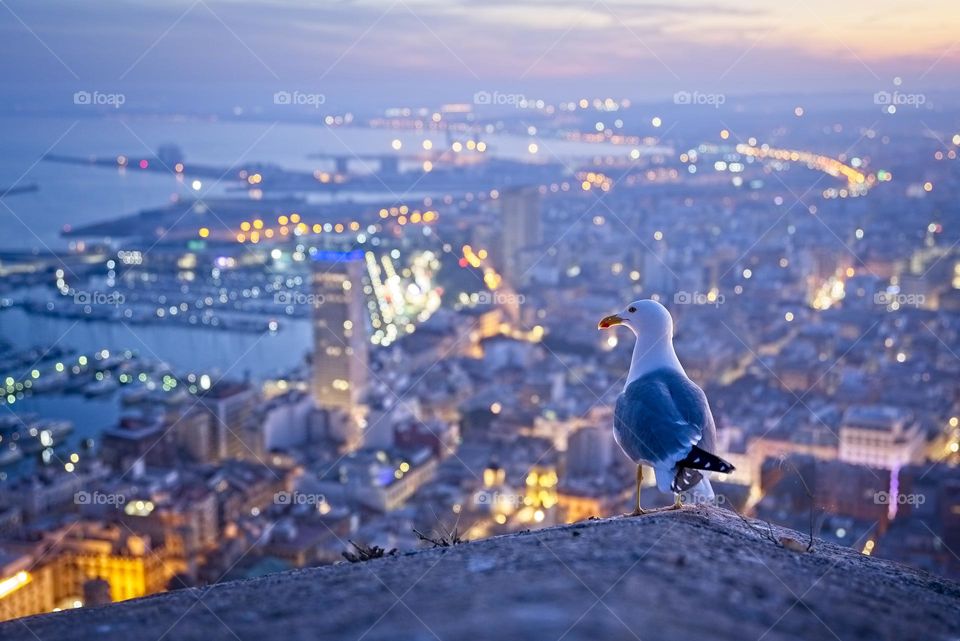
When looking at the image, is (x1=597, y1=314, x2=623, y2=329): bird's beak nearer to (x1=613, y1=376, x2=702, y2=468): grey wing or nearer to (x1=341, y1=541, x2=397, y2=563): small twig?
(x1=613, y1=376, x2=702, y2=468): grey wing

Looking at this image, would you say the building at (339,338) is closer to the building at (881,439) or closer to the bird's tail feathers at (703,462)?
the building at (881,439)

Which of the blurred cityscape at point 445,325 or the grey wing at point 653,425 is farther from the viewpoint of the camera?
the blurred cityscape at point 445,325

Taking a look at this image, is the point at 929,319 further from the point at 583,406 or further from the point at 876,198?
the point at 876,198

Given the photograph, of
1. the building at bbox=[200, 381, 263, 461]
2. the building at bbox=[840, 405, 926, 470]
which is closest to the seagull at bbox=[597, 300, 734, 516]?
the building at bbox=[840, 405, 926, 470]

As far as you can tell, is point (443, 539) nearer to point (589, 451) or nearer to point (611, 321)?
point (611, 321)

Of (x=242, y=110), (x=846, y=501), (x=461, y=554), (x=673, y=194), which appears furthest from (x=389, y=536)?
(x=673, y=194)

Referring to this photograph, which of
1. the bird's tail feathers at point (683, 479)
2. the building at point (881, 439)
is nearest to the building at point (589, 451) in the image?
the building at point (881, 439)
